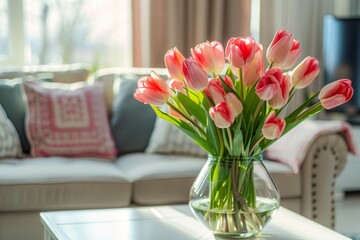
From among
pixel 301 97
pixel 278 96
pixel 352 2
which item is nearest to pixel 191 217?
pixel 278 96

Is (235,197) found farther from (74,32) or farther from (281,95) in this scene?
(74,32)

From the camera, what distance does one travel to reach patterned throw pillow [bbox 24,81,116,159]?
12.3 ft

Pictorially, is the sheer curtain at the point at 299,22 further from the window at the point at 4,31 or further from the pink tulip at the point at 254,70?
the pink tulip at the point at 254,70

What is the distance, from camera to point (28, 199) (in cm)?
327

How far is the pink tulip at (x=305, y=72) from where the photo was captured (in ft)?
6.82

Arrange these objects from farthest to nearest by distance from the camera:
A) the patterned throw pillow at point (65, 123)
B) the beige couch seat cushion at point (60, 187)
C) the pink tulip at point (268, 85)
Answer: the patterned throw pillow at point (65, 123) → the beige couch seat cushion at point (60, 187) → the pink tulip at point (268, 85)

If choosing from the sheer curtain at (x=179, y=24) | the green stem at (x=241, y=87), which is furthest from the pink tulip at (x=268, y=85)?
the sheer curtain at (x=179, y=24)

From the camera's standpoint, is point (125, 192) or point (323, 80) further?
point (323, 80)

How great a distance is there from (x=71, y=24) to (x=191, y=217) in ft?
9.45

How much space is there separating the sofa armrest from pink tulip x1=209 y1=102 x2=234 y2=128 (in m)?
1.67

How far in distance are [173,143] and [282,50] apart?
184cm

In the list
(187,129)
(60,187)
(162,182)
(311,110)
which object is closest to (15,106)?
(60,187)

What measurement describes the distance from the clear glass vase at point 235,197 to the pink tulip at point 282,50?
285mm

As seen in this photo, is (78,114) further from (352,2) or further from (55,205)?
(352,2)
